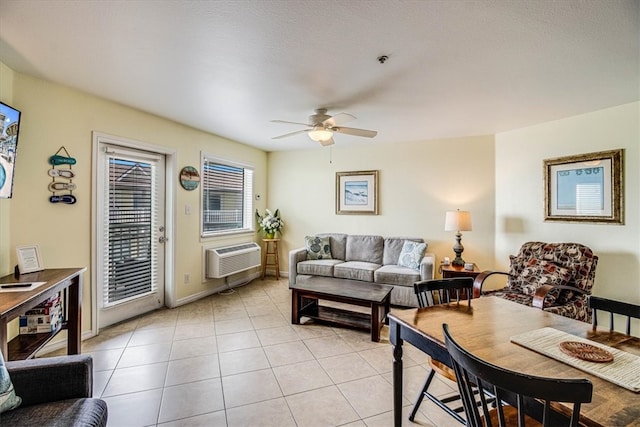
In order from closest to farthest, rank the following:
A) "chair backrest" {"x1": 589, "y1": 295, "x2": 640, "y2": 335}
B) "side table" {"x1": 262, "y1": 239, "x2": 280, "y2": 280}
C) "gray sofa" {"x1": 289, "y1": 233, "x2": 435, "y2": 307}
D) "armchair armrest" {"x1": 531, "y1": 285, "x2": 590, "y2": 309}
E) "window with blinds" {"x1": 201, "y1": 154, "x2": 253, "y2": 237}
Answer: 1. "chair backrest" {"x1": 589, "y1": 295, "x2": 640, "y2": 335}
2. "armchair armrest" {"x1": 531, "y1": 285, "x2": 590, "y2": 309}
3. "gray sofa" {"x1": 289, "y1": 233, "x2": 435, "y2": 307}
4. "window with blinds" {"x1": 201, "y1": 154, "x2": 253, "y2": 237}
5. "side table" {"x1": 262, "y1": 239, "x2": 280, "y2": 280}

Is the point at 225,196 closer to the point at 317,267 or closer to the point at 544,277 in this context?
the point at 317,267

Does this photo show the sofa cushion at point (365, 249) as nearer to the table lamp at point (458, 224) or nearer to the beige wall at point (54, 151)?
the table lamp at point (458, 224)

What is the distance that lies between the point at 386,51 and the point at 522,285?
2.85m

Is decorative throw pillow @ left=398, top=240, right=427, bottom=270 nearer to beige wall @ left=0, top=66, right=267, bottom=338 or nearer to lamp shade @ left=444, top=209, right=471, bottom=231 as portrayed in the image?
lamp shade @ left=444, top=209, right=471, bottom=231

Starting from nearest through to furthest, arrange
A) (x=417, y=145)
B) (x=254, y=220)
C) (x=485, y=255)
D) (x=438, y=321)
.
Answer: (x=438, y=321) < (x=485, y=255) < (x=417, y=145) < (x=254, y=220)

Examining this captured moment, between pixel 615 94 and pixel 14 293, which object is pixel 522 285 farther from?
pixel 14 293

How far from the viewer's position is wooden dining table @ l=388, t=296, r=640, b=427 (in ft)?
2.72

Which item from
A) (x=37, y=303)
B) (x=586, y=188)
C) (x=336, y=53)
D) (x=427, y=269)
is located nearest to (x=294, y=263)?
(x=427, y=269)

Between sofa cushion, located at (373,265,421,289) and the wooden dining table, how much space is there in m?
1.93

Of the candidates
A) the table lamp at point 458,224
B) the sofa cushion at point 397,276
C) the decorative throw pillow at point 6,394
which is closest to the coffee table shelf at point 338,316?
the sofa cushion at point 397,276

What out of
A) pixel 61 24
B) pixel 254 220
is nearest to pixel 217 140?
pixel 254 220

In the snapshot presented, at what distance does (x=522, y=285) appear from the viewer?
315cm

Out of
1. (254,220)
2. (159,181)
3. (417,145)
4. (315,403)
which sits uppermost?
(417,145)

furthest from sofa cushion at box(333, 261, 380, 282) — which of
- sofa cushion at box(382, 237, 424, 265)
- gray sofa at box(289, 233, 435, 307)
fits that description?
sofa cushion at box(382, 237, 424, 265)
